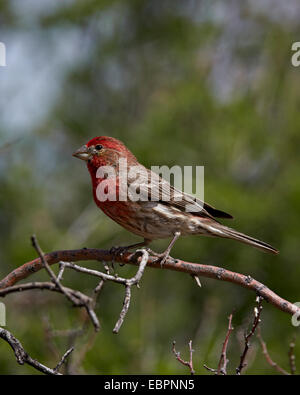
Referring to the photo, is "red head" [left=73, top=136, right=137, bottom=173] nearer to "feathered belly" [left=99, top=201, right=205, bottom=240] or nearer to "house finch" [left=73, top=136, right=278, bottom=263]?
"house finch" [left=73, top=136, right=278, bottom=263]

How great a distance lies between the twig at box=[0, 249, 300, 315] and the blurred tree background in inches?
91.5

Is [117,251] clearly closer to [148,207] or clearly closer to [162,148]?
[148,207]

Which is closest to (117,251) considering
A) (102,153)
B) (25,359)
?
(102,153)

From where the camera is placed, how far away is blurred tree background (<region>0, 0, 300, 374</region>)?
28.3 feet

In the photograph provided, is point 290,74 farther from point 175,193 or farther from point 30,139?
point 175,193

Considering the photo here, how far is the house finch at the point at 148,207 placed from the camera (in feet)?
19.6

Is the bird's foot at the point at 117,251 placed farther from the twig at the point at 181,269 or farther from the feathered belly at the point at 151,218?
the feathered belly at the point at 151,218

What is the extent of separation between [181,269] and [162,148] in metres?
5.61

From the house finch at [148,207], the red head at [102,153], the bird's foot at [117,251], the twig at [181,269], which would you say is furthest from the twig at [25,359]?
the red head at [102,153]

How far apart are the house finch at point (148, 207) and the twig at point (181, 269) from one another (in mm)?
951

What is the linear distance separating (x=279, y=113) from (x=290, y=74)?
2.26ft

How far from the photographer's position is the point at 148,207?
19.9 ft

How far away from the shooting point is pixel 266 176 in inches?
411

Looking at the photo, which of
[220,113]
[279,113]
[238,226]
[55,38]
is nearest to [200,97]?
[220,113]
